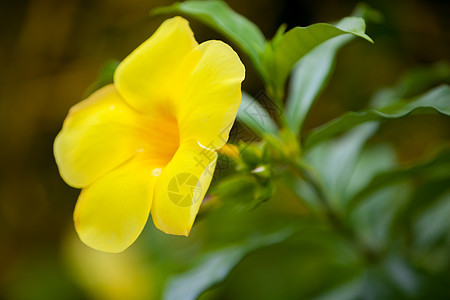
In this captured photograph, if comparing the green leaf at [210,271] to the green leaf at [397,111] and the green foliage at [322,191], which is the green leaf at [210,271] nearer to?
the green foliage at [322,191]

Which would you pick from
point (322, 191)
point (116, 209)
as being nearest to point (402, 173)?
point (322, 191)

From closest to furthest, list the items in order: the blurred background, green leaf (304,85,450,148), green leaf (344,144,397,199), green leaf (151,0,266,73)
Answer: green leaf (304,85,450,148), green leaf (151,0,266,73), green leaf (344,144,397,199), the blurred background

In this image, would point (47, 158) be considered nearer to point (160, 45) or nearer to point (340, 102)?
point (340, 102)

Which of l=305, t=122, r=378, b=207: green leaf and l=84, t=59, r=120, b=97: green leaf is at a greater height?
l=84, t=59, r=120, b=97: green leaf

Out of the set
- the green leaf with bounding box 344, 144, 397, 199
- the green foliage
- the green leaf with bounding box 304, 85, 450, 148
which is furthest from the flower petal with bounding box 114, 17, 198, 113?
the green leaf with bounding box 344, 144, 397, 199

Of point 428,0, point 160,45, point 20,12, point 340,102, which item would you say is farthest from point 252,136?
point 20,12

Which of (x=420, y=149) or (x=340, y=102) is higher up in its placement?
(x=340, y=102)

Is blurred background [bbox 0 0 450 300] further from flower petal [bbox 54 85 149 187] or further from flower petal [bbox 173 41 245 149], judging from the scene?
flower petal [bbox 173 41 245 149]

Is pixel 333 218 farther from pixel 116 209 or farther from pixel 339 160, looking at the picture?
pixel 116 209
